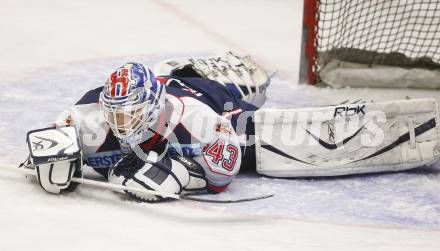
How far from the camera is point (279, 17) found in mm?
5098

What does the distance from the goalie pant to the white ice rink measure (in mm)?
108

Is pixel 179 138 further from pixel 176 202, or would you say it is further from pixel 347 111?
pixel 347 111

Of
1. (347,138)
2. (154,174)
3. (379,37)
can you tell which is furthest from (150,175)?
(379,37)

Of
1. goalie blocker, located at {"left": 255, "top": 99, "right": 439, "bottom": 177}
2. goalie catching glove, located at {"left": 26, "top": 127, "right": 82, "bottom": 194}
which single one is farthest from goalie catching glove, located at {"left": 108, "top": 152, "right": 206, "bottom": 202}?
goalie blocker, located at {"left": 255, "top": 99, "right": 439, "bottom": 177}

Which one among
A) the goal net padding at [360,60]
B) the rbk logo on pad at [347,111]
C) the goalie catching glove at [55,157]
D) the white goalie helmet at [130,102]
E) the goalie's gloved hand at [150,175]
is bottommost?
the goal net padding at [360,60]

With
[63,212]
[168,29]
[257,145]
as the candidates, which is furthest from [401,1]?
[63,212]

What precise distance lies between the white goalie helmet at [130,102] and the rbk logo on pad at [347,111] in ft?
2.34

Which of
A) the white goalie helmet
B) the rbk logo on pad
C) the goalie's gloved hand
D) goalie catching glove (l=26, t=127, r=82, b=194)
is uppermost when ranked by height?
the white goalie helmet

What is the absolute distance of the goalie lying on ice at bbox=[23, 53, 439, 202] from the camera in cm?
219

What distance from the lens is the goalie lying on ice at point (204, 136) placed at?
2188mm

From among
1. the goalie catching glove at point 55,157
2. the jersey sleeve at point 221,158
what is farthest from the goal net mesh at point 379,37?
the goalie catching glove at point 55,157

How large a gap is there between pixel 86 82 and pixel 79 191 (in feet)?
4.70

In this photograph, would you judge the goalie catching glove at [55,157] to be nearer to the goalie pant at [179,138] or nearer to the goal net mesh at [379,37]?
the goalie pant at [179,138]

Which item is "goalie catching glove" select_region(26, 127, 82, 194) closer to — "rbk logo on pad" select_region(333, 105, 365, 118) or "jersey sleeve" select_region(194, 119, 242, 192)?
"jersey sleeve" select_region(194, 119, 242, 192)
